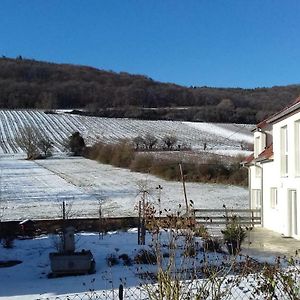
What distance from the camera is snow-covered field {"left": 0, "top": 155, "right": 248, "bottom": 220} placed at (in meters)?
26.2

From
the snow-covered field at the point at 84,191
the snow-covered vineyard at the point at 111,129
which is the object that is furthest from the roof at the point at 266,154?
the snow-covered vineyard at the point at 111,129

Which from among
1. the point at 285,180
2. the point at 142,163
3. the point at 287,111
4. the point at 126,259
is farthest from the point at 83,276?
the point at 142,163

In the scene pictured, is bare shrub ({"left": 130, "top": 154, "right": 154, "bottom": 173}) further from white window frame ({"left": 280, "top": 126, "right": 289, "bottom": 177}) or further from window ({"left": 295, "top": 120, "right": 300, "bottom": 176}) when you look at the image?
window ({"left": 295, "top": 120, "right": 300, "bottom": 176})

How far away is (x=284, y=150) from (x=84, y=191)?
58.5ft

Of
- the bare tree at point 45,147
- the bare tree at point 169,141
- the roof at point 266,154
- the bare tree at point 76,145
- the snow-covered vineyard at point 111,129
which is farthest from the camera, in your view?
the snow-covered vineyard at point 111,129

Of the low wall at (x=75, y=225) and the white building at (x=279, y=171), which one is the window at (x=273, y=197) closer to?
the white building at (x=279, y=171)

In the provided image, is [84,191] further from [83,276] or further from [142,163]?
[83,276]

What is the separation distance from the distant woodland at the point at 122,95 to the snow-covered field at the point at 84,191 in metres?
21.4

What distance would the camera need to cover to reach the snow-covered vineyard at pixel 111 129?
6122 centimetres

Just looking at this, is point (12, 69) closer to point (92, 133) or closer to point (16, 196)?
point (92, 133)

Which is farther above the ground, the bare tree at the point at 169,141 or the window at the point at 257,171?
the bare tree at the point at 169,141

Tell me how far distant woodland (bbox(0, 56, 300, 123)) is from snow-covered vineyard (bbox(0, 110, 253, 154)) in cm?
268

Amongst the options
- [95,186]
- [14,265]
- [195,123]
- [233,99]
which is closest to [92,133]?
[195,123]

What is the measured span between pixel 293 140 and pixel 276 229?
4192 mm
